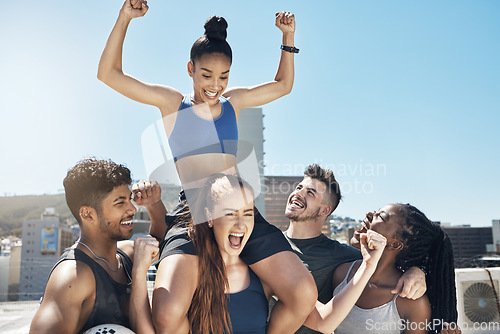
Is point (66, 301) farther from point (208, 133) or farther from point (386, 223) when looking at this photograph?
point (386, 223)

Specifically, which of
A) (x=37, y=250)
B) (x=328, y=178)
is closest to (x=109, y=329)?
(x=328, y=178)

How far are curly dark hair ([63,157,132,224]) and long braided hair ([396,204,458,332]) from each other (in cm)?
255

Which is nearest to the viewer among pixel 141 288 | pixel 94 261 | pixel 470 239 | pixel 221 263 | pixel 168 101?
pixel 141 288

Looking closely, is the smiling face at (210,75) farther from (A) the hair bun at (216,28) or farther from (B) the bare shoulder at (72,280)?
(B) the bare shoulder at (72,280)

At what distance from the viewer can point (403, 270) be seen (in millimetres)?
3770

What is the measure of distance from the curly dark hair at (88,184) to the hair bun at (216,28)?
130cm

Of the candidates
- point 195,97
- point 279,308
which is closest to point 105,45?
point 195,97

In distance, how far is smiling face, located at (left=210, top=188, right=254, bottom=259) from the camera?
2947mm

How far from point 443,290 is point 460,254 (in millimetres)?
158503

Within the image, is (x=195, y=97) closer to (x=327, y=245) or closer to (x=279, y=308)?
(x=279, y=308)

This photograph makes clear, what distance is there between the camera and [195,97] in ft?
10.5

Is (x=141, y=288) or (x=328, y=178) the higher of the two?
(x=328, y=178)

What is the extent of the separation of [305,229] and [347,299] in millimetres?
1379

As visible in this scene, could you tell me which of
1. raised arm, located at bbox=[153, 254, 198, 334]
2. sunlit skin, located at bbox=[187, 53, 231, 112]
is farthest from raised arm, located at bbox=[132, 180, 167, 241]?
sunlit skin, located at bbox=[187, 53, 231, 112]
